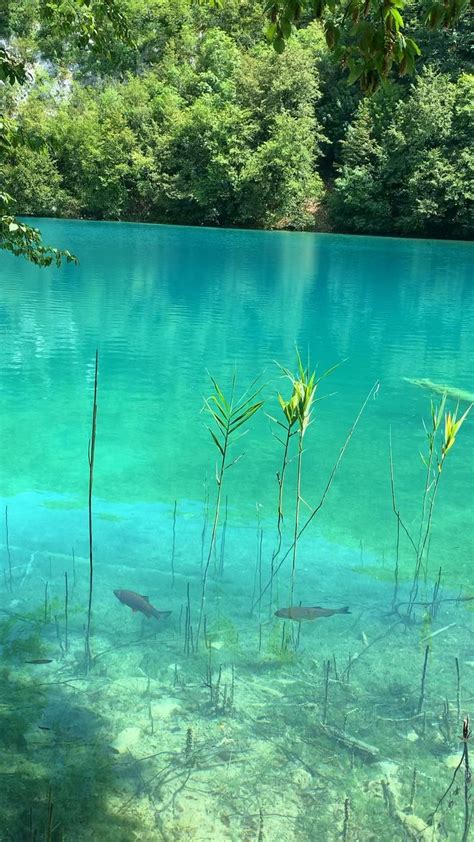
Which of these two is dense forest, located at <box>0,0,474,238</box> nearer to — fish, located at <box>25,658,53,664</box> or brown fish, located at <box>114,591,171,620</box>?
brown fish, located at <box>114,591,171,620</box>

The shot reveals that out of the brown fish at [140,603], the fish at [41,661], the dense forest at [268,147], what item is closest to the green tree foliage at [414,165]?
the dense forest at [268,147]

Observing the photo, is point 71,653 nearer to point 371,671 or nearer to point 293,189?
point 371,671

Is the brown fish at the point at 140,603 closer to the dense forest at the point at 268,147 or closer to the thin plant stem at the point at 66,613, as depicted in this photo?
the thin plant stem at the point at 66,613

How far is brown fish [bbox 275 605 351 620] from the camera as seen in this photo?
14.1ft

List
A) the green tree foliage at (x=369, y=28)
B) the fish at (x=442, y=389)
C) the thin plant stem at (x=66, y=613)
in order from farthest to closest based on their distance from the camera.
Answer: the fish at (x=442, y=389) < the thin plant stem at (x=66, y=613) < the green tree foliage at (x=369, y=28)

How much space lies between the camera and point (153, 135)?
158 ft

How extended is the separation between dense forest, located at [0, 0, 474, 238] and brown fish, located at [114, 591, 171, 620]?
3911cm

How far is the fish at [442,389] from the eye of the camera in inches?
394

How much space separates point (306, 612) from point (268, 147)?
4343 centimetres

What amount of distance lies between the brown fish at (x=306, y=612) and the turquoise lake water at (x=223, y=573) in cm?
7

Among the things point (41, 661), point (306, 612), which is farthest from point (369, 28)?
point (306, 612)

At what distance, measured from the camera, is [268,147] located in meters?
44.0

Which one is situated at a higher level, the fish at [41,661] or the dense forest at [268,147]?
the dense forest at [268,147]

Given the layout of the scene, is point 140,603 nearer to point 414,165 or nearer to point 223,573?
point 223,573
